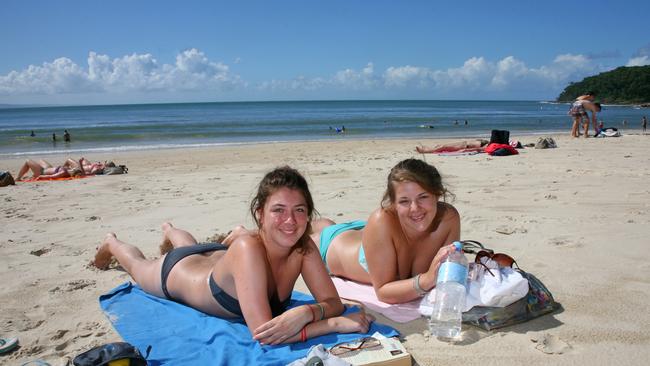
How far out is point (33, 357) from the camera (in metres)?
3.16

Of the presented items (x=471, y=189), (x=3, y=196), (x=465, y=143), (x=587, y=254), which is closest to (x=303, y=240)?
(x=587, y=254)

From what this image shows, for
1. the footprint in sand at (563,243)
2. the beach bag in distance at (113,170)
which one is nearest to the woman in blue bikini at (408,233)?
the footprint in sand at (563,243)

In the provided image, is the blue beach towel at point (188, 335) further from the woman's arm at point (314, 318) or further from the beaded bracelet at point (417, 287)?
the beaded bracelet at point (417, 287)

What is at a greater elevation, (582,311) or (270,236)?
(270,236)

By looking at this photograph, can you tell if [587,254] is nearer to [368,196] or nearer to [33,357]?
[368,196]

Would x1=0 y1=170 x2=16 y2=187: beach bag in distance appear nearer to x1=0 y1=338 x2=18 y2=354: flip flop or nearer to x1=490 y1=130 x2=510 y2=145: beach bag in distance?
x1=0 y1=338 x2=18 y2=354: flip flop

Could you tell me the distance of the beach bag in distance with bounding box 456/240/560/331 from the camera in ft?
11.2

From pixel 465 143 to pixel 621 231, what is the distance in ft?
29.1

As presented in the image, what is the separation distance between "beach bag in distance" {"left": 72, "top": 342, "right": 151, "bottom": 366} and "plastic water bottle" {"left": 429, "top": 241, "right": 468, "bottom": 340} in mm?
2018

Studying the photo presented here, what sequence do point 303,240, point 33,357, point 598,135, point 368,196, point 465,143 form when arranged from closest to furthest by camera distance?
point 33,357
point 303,240
point 368,196
point 465,143
point 598,135

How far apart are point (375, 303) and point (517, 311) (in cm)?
114

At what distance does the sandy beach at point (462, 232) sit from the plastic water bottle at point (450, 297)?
0.10 m

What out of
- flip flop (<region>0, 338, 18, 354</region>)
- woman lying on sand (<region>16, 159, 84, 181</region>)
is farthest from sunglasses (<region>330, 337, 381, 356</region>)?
woman lying on sand (<region>16, 159, 84, 181</region>)

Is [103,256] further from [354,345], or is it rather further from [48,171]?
[48,171]
